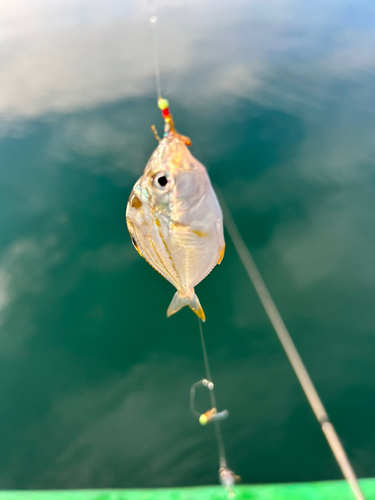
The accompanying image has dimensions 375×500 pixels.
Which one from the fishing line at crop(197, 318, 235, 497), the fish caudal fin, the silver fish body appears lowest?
the fishing line at crop(197, 318, 235, 497)

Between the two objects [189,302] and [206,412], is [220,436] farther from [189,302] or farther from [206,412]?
[189,302]

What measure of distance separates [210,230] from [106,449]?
201 inches

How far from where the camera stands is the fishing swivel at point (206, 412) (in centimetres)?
500

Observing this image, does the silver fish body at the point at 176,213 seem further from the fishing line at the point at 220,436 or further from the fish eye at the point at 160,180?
the fishing line at the point at 220,436

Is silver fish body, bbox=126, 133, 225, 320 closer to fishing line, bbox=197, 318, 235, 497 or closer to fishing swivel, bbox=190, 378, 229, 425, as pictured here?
fishing swivel, bbox=190, 378, 229, 425

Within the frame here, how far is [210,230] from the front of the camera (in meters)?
2.37

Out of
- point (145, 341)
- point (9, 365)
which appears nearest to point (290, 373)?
point (145, 341)

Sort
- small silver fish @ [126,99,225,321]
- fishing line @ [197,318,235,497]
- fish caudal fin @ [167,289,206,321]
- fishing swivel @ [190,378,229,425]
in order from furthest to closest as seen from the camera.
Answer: fishing swivel @ [190,378,229,425] → fishing line @ [197,318,235,497] → fish caudal fin @ [167,289,206,321] → small silver fish @ [126,99,225,321]

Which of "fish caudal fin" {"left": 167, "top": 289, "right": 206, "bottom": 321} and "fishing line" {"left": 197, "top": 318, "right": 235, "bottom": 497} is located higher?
"fish caudal fin" {"left": 167, "top": 289, "right": 206, "bottom": 321}

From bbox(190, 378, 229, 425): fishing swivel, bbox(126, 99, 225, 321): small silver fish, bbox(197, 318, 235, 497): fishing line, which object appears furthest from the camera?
bbox(190, 378, 229, 425): fishing swivel

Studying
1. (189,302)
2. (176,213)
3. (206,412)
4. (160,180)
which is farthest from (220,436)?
(160,180)

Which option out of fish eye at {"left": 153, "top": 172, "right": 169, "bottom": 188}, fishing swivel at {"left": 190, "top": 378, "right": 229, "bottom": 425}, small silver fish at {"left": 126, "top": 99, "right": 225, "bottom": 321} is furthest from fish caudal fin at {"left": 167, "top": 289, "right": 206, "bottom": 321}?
fishing swivel at {"left": 190, "top": 378, "right": 229, "bottom": 425}

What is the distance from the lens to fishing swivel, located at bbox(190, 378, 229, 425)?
500 centimetres

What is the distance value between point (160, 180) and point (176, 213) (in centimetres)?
28
